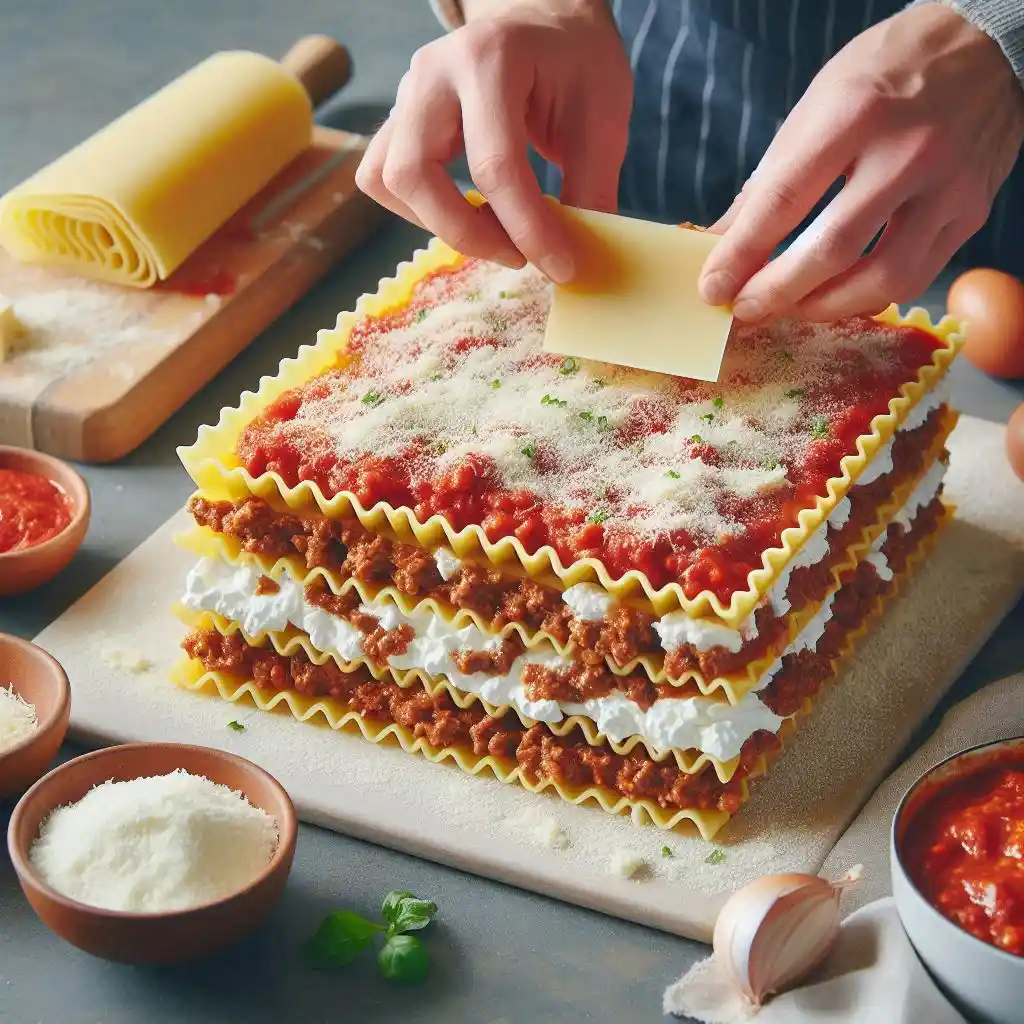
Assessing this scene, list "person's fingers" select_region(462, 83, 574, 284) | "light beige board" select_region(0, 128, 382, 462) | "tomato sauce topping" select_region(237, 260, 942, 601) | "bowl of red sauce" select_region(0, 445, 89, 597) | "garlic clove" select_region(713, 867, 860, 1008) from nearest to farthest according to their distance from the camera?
"garlic clove" select_region(713, 867, 860, 1008)
"tomato sauce topping" select_region(237, 260, 942, 601)
"person's fingers" select_region(462, 83, 574, 284)
"bowl of red sauce" select_region(0, 445, 89, 597)
"light beige board" select_region(0, 128, 382, 462)

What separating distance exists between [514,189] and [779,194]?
521mm

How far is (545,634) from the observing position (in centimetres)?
302

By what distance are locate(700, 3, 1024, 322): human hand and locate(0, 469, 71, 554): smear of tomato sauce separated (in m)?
1.57

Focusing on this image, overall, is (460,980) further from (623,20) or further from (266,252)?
(623,20)

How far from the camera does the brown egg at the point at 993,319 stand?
14.2 feet

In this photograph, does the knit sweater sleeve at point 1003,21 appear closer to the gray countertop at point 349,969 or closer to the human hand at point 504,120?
the human hand at point 504,120

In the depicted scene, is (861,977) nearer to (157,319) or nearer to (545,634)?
(545,634)

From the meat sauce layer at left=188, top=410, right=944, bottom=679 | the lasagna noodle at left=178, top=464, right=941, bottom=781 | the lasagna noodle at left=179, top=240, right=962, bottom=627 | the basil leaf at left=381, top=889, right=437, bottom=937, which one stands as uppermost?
the lasagna noodle at left=179, top=240, right=962, bottom=627

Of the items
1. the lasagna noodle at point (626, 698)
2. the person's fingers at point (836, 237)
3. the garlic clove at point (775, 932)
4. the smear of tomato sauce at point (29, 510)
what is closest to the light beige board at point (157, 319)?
the smear of tomato sauce at point (29, 510)

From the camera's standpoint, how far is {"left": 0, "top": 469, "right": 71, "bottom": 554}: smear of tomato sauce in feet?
11.9

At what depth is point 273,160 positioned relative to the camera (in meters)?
5.03

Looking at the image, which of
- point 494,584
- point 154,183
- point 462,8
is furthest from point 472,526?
point 154,183

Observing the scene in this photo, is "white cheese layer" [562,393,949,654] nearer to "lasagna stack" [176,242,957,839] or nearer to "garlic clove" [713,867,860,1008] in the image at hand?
"lasagna stack" [176,242,957,839]

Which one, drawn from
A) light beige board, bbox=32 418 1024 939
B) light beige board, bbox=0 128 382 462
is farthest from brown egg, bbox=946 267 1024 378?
light beige board, bbox=0 128 382 462
